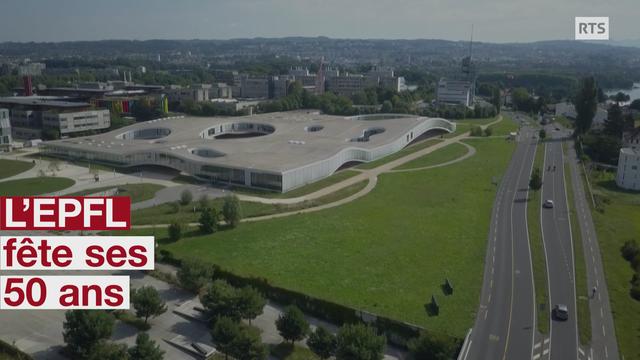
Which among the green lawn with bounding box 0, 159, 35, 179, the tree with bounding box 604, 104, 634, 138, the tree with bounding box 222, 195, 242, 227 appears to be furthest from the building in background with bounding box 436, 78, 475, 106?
the tree with bounding box 222, 195, 242, 227

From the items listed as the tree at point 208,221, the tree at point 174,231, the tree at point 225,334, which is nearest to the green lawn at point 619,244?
the tree at point 225,334

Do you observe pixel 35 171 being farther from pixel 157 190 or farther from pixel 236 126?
pixel 236 126

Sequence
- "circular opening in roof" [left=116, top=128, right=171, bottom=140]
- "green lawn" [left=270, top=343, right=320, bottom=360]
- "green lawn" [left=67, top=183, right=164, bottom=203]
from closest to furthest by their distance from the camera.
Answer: "green lawn" [left=270, top=343, right=320, bottom=360] < "green lawn" [left=67, top=183, right=164, bottom=203] < "circular opening in roof" [left=116, top=128, right=171, bottom=140]

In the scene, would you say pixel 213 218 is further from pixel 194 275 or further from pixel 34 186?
pixel 34 186

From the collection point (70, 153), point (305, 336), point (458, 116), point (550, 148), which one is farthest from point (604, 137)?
point (70, 153)

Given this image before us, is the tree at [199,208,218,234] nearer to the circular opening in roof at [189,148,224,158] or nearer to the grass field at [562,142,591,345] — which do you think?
the circular opening in roof at [189,148,224,158]

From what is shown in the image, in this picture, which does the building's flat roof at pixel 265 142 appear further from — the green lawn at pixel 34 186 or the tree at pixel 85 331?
the tree at pixel 85 331
